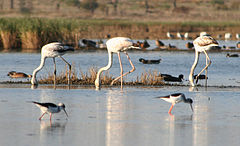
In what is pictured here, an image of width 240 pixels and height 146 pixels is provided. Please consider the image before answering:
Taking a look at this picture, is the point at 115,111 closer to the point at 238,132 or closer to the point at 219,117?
the point at 219,117

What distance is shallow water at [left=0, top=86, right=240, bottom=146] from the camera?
820cm

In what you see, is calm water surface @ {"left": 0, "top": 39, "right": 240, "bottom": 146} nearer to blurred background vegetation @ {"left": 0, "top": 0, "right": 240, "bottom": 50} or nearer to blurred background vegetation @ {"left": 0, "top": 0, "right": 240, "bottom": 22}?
blurred background vegetation @ {"left": 0, "top": 0, "right": 240, "bottom": 50}

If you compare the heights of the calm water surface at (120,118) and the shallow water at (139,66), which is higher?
the shallow water at (139,66)

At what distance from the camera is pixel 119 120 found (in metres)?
9.88

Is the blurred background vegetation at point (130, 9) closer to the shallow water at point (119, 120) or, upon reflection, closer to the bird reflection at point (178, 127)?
the shallow water at point (119, 120)

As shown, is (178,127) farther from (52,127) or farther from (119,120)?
(52,127)

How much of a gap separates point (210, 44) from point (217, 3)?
79.8m

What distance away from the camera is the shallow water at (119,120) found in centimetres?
820

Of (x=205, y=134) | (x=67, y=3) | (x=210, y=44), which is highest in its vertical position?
(x=67, y=3)

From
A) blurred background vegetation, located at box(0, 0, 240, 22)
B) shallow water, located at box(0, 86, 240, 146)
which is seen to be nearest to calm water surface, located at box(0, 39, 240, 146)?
shallow water, located at box(0, 86, 240, 146)

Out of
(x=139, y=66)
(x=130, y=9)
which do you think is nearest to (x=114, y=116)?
(x=139, y=66)

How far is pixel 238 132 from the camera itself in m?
8.86

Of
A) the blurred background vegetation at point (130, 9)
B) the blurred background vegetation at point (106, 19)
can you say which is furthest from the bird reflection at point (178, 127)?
the blurred background vegetation at point (130, 9)

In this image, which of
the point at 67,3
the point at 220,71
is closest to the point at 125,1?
the point at 67,3
